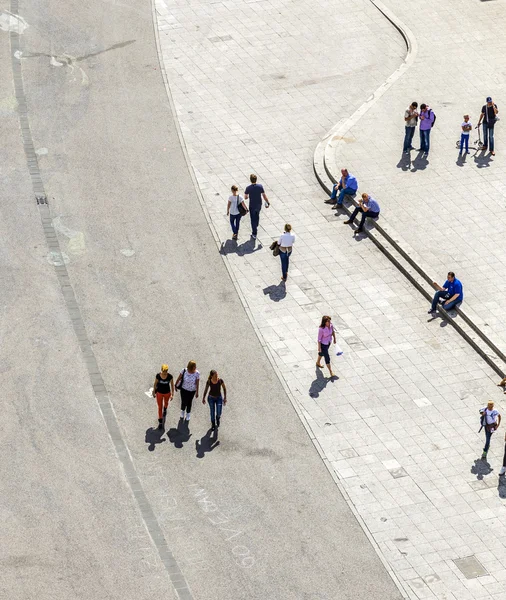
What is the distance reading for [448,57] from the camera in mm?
38750

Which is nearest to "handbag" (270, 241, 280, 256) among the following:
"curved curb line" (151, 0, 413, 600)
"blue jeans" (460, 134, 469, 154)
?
"curved curb line" (151, 0, 413, 600)

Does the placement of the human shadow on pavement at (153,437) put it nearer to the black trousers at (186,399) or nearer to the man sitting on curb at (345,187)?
the black trousers at (186,399)

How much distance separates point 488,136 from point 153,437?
13911mm

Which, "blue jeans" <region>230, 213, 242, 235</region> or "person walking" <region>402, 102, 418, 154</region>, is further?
"person walking" <region>402, 102, 418, 154</region>

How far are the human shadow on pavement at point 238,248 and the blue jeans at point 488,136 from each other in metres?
7.15

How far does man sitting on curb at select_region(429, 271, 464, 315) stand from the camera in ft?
94.3

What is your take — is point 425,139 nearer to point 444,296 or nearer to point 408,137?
point 408,137

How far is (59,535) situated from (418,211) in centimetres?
1321

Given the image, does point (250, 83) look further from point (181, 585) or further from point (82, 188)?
point (181, 585)

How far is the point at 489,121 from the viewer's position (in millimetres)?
34000

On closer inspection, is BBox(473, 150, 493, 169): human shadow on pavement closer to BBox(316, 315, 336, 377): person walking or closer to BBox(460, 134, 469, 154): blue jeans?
BBox(460, 134, 469, 154): blue jeans

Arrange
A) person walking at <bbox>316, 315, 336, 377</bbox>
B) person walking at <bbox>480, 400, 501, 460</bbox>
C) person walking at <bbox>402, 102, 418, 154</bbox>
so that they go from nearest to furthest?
person walking at <bbox>480, 400, 501, 460</bbox>
person walking at <bbox>316, 315, 336, 377</bbox>
person walking at <bbox>402, 102, 418, 154</bbox>

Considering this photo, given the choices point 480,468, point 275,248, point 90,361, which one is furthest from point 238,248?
point 480,468

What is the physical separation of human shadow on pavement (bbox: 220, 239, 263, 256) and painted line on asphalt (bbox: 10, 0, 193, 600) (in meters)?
3.75
